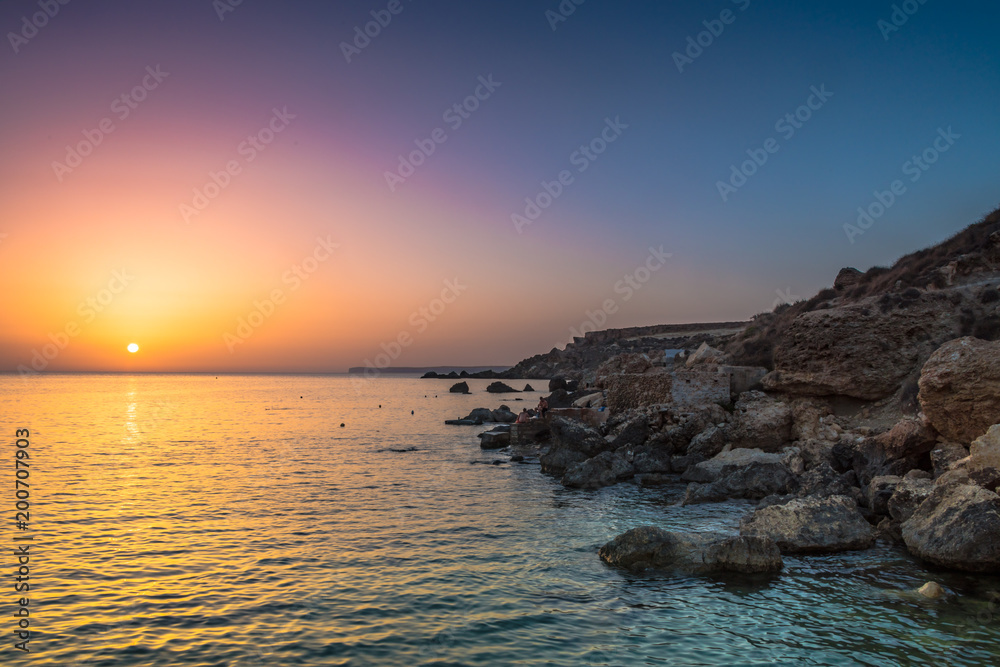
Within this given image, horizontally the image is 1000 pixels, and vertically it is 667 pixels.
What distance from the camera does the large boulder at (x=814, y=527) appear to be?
10531mm

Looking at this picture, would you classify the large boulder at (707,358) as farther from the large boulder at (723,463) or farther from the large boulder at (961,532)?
the large boulder at (961,532)

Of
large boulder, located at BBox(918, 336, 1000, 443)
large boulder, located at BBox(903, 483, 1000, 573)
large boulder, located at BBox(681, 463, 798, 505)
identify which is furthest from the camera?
large boulder, located at BBox(681, 463, 798, 505)

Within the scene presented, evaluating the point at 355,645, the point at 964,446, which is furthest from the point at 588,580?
the point at 964,446

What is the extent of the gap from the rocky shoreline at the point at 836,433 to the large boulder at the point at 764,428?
0.14 ft

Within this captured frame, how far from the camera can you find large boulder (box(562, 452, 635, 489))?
18.1 metres

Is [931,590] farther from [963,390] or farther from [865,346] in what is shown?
[865,346]

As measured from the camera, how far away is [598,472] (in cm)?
1847

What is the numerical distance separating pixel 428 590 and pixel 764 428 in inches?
558

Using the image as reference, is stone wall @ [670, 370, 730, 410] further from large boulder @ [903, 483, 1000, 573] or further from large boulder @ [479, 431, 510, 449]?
large boulder @ [903, 483, 1000, 573]

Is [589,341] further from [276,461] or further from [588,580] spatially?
[588,580]

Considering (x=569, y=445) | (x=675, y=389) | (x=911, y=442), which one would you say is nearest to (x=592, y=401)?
(x=675, y=389)

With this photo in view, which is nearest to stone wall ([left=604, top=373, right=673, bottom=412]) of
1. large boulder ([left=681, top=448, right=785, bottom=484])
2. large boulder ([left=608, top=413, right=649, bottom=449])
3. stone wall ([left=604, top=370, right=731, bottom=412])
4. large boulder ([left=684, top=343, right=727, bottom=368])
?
stone wall ([left=604, top=370, right=731, bottom=412])

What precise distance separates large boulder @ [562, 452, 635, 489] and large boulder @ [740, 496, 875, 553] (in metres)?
6.99

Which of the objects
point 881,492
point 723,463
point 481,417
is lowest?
point 481,417
